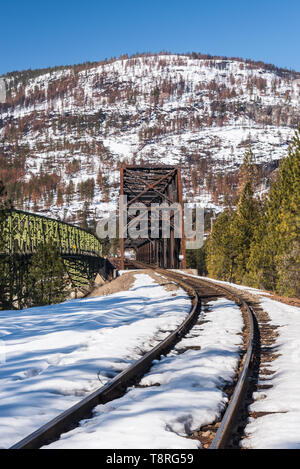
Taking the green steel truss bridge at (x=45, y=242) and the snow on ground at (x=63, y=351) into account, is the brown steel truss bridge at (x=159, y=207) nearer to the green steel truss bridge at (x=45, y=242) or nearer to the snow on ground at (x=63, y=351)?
the green steel truss bridge at (x=45, y=242)

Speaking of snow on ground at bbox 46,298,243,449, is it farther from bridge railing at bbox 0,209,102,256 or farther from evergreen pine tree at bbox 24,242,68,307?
evergreen pine tree at bbox 24,242,68,307

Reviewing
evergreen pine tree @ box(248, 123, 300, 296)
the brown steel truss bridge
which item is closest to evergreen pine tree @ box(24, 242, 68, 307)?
the brown steel truss bridge

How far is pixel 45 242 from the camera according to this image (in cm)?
3812

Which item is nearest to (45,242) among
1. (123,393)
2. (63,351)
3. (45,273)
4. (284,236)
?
(45,273)

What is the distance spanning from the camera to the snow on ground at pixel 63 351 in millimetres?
4445

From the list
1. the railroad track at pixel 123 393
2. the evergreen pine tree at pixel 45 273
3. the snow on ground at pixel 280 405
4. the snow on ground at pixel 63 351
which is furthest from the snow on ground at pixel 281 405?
the evergreen pine tree at pixel 45 273

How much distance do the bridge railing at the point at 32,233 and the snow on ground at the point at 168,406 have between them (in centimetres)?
1834

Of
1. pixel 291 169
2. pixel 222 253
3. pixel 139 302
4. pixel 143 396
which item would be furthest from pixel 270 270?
pixel 143 396

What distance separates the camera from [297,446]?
331 cm

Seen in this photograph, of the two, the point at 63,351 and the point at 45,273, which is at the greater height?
→ the point at 63,351

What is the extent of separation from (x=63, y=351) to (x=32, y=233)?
44.8m

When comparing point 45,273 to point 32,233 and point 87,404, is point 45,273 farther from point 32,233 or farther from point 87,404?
point 87,404

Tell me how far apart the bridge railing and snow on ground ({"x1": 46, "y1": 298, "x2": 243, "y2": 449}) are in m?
18.3

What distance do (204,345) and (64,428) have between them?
13.2 feet
